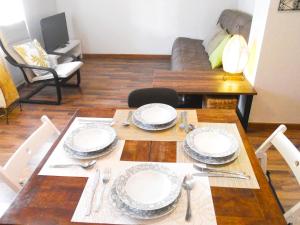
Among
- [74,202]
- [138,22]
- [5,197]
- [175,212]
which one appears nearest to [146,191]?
[175,212]

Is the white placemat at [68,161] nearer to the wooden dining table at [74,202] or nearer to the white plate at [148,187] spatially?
the wooden dining table at [74,202]

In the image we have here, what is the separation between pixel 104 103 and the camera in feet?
10.5

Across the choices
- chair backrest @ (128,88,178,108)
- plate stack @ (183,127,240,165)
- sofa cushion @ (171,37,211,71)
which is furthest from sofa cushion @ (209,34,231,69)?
plate stack @ (183,127,240,165)

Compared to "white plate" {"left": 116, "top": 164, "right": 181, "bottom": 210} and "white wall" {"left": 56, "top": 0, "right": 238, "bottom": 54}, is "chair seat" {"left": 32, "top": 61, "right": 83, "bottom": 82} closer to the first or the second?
"white wall" {"left": 56, "top": 0, "right": 238, "bottom": 54}

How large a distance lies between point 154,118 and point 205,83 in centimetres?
121

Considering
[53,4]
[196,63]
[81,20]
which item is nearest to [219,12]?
[196,63]

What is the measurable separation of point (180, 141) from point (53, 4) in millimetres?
4230

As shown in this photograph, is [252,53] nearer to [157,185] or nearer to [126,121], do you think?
[126,121]

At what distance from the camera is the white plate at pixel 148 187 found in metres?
0.83

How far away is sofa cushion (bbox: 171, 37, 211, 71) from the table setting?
1910mm

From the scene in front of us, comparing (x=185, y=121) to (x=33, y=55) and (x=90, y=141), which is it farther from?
(x=33, y=55)

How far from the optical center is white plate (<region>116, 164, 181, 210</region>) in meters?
0.83

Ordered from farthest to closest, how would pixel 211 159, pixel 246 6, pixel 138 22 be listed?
1. pixel 138 22
2. pixel 246 6
3. pixel 211 159

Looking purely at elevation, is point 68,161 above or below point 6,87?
above
